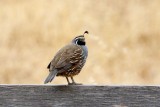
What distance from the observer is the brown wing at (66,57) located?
3.07 m

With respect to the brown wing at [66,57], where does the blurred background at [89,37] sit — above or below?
below

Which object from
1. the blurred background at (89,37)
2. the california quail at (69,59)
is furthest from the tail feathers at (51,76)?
the blurred background at (89,37)

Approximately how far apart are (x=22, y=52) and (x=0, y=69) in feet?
2.00

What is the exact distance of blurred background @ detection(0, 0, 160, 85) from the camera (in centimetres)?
703

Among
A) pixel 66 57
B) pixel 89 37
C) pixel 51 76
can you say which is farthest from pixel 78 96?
pixel 89 37

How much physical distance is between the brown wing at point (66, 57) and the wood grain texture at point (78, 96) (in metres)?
0.30

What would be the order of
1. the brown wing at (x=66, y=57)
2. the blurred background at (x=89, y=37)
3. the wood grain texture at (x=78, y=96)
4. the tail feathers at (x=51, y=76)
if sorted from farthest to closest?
the blurred background at (x=89, y=37) < the brown wing at (x=66, y=57) < the tail feathers at (x=51, y=76) < the wood grain texture at (x=78, y=96)

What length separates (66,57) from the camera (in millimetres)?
3092

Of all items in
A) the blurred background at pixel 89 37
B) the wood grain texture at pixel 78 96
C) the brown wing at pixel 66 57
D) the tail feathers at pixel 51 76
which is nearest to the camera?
the wood grain texture at pixel 78 96

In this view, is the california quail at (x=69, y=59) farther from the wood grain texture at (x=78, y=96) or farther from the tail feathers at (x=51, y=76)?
the wood grain texture at (x=78, y=96)

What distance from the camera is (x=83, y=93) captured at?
2.77m

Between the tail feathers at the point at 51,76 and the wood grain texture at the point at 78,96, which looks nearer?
the wood grain texture at the point at 78,96

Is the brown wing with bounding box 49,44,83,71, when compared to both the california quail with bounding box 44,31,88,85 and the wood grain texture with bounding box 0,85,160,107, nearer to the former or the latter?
the california quail with bounding box 44,31,88,85

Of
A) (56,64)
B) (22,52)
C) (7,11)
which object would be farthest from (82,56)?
(7,11)
